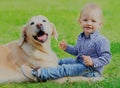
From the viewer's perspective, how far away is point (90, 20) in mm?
6512

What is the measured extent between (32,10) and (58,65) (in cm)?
752

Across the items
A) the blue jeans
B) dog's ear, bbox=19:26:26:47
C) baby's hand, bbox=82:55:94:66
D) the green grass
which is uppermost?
dog's ear, bbox=19:26:26:47

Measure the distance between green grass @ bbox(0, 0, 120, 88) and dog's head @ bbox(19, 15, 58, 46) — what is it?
58cm

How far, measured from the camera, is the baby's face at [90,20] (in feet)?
21.3

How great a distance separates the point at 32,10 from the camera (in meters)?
14.1

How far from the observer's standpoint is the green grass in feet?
20.4

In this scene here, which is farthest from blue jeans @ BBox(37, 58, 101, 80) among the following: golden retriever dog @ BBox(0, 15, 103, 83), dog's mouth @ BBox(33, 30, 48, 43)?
dog's mouth @ BBox(33, 30, 48, 43)

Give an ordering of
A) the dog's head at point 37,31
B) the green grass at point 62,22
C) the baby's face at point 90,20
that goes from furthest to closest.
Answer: the baby's face at point 90,20 < the dog's head at point 37,31 < the green grass at point 62,22

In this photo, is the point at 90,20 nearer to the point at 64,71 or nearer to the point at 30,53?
the point at 64,71

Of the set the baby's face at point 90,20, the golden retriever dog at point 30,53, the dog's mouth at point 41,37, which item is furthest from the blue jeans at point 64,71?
the baby's face at point 90,20

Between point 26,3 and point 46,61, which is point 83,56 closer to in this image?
point 46,61

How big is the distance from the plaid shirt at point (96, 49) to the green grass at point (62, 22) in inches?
9.6

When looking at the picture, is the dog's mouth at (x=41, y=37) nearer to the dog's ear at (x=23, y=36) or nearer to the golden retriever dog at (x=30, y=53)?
the golden retriever dog at (x=30, y=53)

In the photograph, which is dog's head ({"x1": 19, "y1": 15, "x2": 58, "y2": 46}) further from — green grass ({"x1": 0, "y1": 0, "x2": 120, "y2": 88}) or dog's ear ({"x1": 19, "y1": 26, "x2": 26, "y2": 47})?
green grass ({"x1": 0, "y1": 0, "x2": 120, "y2": 88})
